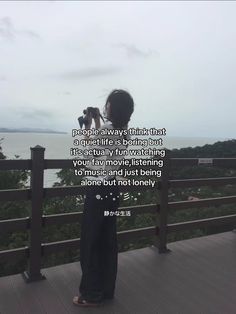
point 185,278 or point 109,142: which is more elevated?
point 109,142

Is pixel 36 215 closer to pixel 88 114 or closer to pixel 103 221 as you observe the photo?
pixel 103 221

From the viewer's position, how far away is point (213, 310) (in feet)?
9.59

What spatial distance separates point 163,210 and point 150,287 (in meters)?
1.03

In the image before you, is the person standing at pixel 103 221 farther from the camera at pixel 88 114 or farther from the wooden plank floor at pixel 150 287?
the wooden plank floor at pixel 150 287

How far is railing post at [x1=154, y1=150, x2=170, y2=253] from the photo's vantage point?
4.11m

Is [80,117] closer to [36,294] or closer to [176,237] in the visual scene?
[36,294]

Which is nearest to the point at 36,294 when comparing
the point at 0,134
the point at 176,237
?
the point at 176,237

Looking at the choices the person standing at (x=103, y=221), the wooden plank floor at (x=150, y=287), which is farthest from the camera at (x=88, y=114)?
the wooden plank floor at (x=150, y=287)

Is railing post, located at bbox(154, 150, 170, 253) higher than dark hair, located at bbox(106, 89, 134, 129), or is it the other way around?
dark hair, located at bbox(106, 89, 134, 129)

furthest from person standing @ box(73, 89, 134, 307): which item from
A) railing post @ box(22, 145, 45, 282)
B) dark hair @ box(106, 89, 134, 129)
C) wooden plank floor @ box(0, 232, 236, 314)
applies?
railing post @ box(22, 145, 45, 282)

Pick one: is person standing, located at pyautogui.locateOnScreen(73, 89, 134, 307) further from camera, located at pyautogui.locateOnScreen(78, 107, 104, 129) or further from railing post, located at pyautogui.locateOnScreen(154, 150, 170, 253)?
railing post, located at pyautogui.locateOnScreen(154, 150, 170, 253)

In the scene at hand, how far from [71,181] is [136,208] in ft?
8.14

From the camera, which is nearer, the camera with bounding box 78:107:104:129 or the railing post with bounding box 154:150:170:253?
the camera with bounding box 78:107:104:129

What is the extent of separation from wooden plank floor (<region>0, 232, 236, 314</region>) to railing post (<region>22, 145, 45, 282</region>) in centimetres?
11
